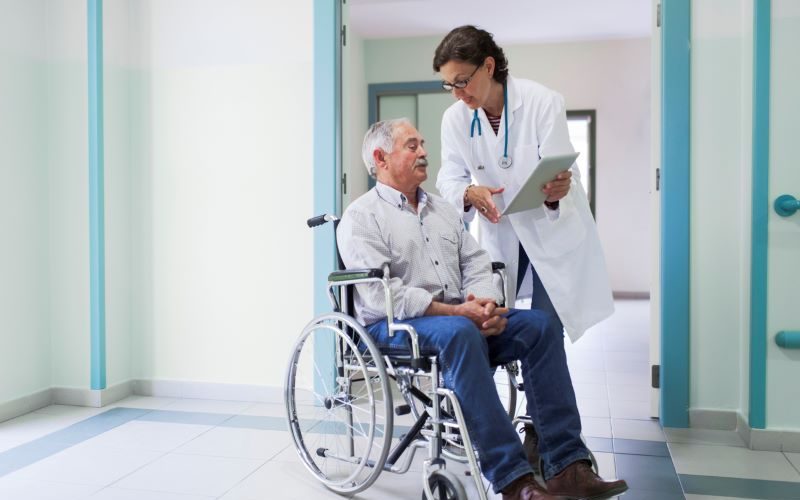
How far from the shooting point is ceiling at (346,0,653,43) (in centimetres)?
608

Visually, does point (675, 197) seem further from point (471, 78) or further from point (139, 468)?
point (139, 468)

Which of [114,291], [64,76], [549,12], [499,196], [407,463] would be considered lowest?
[407,463]

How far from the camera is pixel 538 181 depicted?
1.90 m

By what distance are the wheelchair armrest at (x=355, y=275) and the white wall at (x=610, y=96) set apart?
5416 mm

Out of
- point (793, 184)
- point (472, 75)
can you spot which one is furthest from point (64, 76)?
point (793, 184)

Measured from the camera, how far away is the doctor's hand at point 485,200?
6.90 ft

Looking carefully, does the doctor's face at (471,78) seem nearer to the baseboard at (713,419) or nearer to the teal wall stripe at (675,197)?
the teal wall stripe at (675,197)

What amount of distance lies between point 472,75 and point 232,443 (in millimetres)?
1530

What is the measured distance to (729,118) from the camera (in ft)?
8.68

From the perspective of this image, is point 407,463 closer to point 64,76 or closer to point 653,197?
point 653,197

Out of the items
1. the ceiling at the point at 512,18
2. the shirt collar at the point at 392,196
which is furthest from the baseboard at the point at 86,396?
the ceiling at the point at 512,18

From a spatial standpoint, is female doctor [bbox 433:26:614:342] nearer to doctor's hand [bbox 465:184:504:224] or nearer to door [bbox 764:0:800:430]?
doctor's hand [bbox 465:184:504:224]

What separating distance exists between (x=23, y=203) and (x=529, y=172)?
214cm

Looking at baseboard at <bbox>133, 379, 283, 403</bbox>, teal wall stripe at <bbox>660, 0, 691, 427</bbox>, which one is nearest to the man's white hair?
teal wall stripe at <bbox>660, 0, 691, 427</bbox>
